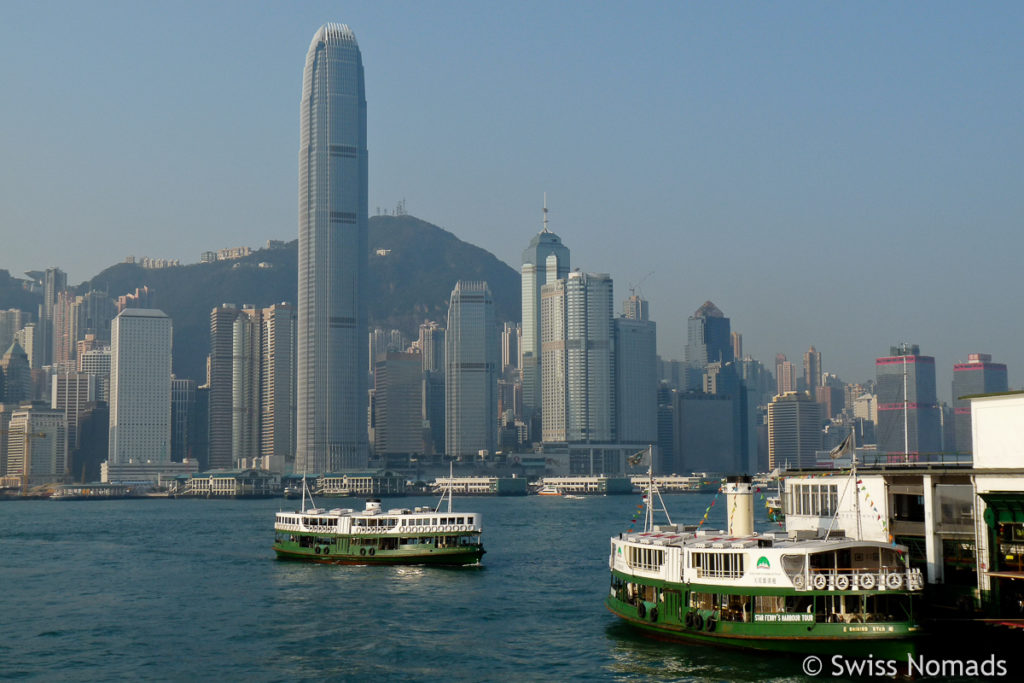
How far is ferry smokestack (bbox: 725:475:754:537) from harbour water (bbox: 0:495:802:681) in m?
6.82

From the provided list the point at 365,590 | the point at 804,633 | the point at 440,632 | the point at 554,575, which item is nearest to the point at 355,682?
the point at 440,632

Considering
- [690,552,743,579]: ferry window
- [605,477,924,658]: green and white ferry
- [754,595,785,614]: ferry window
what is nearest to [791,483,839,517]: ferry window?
[605,477,924,658]: green and white ferry

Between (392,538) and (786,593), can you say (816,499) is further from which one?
(392,538)

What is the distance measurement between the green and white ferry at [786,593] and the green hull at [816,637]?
0.04m

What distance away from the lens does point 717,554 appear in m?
53.8

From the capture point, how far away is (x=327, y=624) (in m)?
70.9

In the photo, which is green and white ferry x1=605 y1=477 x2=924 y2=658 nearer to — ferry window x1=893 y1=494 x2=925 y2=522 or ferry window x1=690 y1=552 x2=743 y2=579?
ferry window x1=690 y1=552 x2=743 y2=579

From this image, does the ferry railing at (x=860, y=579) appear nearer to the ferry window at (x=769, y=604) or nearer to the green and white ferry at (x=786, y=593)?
the green and white ferry at (x=786, y=593)

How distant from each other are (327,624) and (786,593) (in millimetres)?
30928

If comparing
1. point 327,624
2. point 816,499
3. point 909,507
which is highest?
point 816,499

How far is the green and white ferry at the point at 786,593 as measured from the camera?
162ft

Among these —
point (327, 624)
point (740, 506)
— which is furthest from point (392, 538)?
point (740, 506)

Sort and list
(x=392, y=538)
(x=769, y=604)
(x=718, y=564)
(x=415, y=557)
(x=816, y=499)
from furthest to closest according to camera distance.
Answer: (x=392, y=538)
(x=415, y=557)
(x=816, y=499)
(x=718, y=564)
(x=769, y=604)

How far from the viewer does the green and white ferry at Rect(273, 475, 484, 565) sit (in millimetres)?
101625
